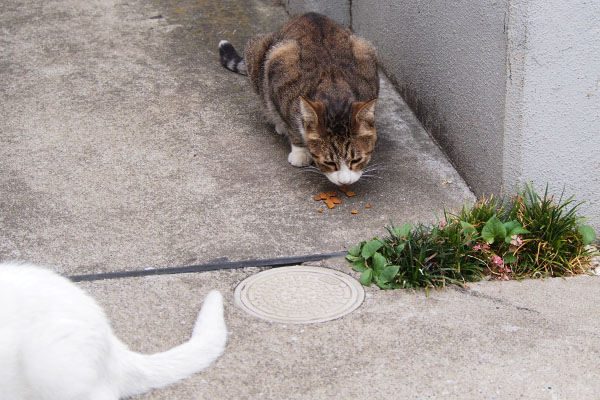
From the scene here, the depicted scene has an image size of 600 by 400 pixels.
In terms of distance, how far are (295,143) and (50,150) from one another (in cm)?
168

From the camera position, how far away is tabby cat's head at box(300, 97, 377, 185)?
13.6 feet

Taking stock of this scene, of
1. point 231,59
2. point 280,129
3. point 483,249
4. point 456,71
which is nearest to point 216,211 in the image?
point 280,129

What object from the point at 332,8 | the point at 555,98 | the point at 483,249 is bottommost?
the point at 483,249

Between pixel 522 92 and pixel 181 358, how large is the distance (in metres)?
2.22

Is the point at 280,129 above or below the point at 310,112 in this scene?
below

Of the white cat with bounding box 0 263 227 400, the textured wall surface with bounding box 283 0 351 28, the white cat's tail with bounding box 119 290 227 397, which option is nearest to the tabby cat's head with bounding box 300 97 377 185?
the white cat's tail with bounding box 119 290 227 397

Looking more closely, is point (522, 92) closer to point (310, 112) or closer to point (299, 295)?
point (310, 112)

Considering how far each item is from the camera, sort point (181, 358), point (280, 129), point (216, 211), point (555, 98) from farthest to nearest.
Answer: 1. point (280, 129)
2. point (216, 211)
3. point (555, 98)
4. point (181, 358)

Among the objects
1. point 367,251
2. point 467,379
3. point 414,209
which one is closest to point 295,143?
point 414,209

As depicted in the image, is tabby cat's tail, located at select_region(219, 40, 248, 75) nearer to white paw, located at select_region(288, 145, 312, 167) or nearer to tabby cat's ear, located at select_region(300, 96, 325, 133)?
white paw, located at select_region(288, 145, 312, 167)

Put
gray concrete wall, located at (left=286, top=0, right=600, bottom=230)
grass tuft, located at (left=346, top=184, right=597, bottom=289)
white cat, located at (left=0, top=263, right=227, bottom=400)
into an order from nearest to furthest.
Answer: white cat, located at (left=0, top=263, right=227, bottom=400), grass tuft, located at (left=346, top=184, right=597, bottom=289), gray concrete wall, located at (left=286, top=0, right=600, bottom=230)

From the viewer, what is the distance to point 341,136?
417 centimetres

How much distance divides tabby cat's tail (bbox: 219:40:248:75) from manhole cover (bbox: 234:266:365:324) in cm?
256

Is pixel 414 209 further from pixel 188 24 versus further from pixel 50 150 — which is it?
pixel 188 24
